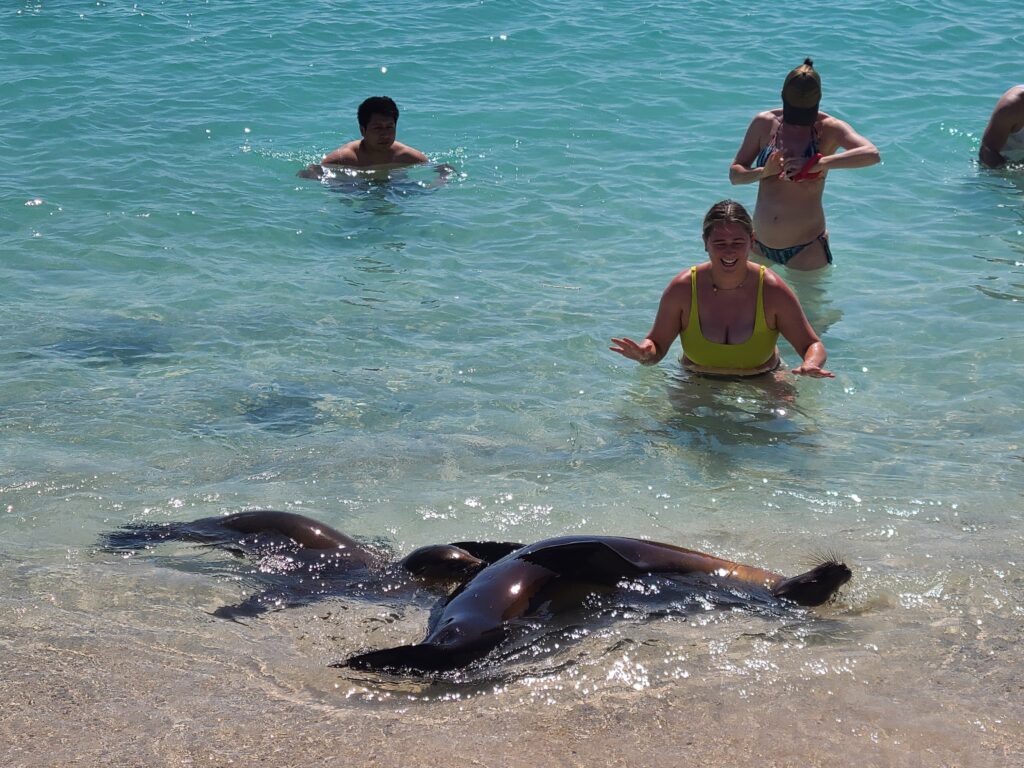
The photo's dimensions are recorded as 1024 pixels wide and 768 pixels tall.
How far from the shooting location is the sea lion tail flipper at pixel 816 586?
147 inches

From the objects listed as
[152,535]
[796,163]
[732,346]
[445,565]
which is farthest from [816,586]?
[796,163]

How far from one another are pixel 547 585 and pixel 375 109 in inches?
298

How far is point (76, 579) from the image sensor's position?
4020mm

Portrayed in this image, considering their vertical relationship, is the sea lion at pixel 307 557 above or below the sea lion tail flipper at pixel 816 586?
below

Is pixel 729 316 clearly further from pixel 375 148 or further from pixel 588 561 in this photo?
pixel 375 148

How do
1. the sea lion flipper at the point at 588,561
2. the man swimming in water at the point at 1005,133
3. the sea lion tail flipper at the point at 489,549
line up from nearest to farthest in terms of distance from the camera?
the sea lion flipper at the point at 588,561 → the sea lion tail flipper at the point at 489,549 → the man swimming in water at the point at 1005,133

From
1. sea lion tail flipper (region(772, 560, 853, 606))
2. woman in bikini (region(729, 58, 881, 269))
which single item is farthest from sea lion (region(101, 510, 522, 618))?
woman in bikini (region(729, 58, 881, 269))

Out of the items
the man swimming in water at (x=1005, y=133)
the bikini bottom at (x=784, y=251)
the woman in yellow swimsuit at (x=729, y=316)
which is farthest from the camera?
the man swimming in water at (x=1005, y=133)

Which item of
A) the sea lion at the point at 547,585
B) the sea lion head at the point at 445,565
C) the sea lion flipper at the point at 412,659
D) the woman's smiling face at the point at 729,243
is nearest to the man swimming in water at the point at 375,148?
the woman's smiling face at the point at 729,243

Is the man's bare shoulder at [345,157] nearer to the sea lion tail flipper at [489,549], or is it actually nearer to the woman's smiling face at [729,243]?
the woman's smiling face at [729,243]

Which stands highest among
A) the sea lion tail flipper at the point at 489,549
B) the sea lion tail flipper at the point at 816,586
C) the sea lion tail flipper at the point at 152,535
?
the sea lion tail flipper at the point at 816,586

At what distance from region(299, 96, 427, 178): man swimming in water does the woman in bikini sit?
12.8ft

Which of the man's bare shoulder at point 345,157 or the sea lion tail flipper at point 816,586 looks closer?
the sea lion tail flipper at point 816,586

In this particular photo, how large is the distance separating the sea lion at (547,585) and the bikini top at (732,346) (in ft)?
7.70
